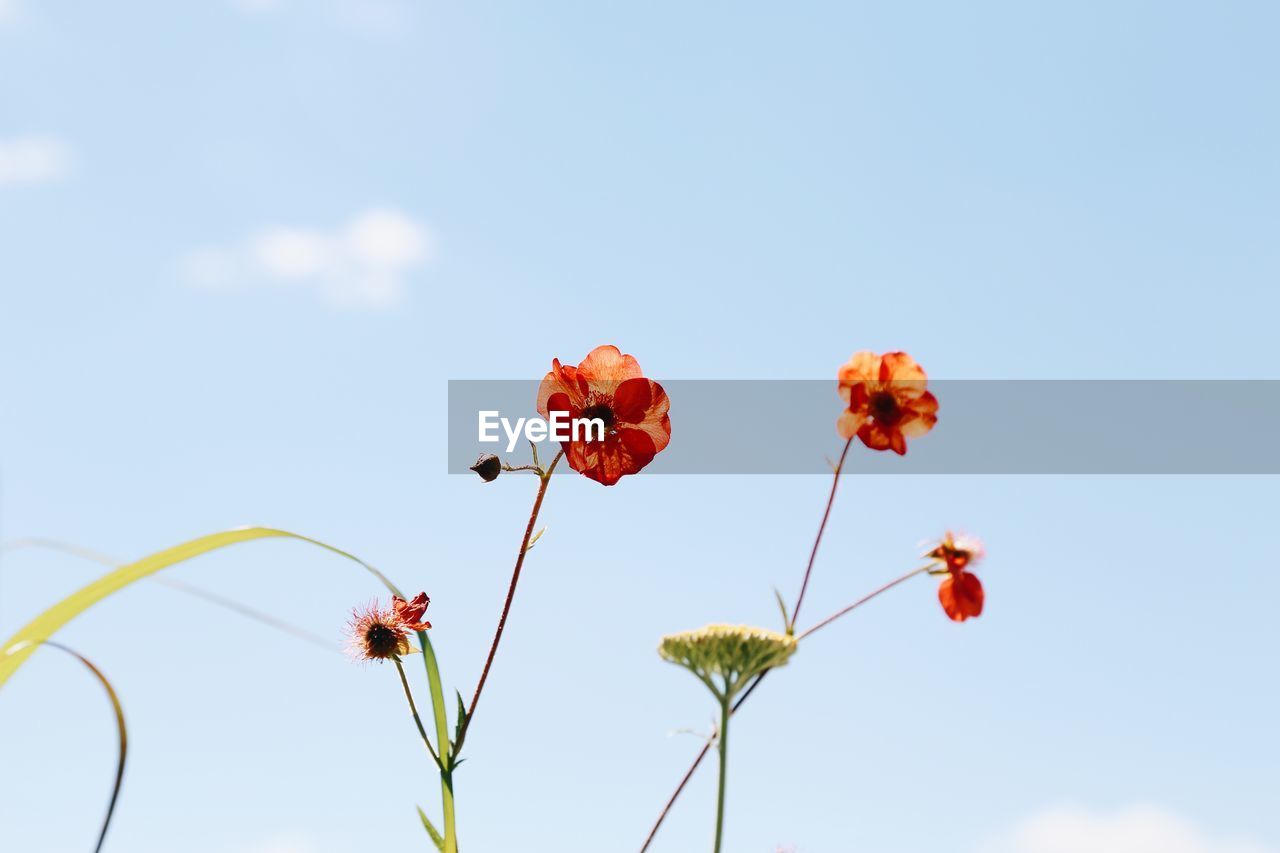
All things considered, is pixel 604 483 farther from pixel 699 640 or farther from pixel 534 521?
pixel 699 640

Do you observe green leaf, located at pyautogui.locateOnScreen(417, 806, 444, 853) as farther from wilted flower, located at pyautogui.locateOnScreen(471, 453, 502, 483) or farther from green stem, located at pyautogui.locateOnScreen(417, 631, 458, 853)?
wilted flower, located at pyautogui.locateOnScreen(471, 453, 502, 483)

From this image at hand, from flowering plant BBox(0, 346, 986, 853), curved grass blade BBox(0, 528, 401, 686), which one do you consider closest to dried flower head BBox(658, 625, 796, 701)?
flowering plant BBox(0, 346, 986, 853)

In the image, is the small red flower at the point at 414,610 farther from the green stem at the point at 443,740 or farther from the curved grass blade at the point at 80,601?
the curved grass blade at the point at 80,601

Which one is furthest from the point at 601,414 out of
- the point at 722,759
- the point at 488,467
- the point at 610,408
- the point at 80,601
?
the point at 80,601

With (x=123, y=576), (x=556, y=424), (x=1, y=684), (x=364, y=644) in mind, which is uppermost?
(x=556, y=424)

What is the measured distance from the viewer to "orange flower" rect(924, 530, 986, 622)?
6.01 feet

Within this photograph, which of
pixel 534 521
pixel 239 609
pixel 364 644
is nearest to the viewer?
pixel 239 609

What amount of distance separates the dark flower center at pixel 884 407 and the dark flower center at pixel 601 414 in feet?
1.43

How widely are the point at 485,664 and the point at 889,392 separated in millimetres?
782

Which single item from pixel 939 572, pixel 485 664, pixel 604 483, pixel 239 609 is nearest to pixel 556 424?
pixel 604 483

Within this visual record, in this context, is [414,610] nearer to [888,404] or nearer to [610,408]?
[610,408]

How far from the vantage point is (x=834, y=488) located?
1.72 metres

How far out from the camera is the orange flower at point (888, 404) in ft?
6.12

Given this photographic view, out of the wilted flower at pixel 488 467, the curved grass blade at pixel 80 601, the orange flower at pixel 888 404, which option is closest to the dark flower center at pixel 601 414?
the wilted flower at pixel 488 467
